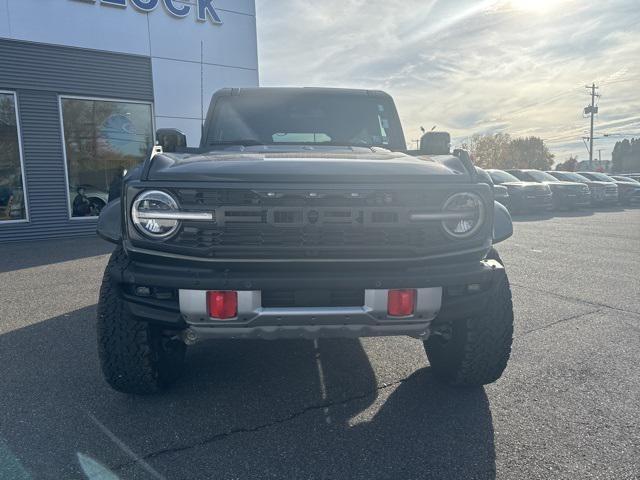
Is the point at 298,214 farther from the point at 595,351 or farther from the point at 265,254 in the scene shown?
the point at 595,351

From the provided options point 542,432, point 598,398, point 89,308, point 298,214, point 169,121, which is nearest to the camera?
point 298,214

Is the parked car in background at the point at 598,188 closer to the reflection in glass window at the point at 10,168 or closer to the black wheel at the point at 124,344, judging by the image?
the reflection in glass window at the point at 10,168

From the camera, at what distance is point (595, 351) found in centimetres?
330

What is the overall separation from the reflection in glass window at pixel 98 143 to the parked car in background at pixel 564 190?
523 inches

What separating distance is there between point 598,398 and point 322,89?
294cm

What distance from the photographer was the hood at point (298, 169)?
204 cm

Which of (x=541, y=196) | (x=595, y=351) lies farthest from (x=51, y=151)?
(x=541, y=196)

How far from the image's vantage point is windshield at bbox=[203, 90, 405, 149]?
3.47 meters

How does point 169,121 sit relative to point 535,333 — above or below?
above

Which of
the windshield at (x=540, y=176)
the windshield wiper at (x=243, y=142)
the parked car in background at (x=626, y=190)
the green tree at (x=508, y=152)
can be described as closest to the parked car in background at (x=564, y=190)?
the windshield at (x=540, y=176)

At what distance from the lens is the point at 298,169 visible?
209 centimetres

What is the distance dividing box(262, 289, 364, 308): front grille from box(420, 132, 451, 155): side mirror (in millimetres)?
1570

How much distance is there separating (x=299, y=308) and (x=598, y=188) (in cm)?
2032

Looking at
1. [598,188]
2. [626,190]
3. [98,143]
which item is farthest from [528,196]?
[98,143]
